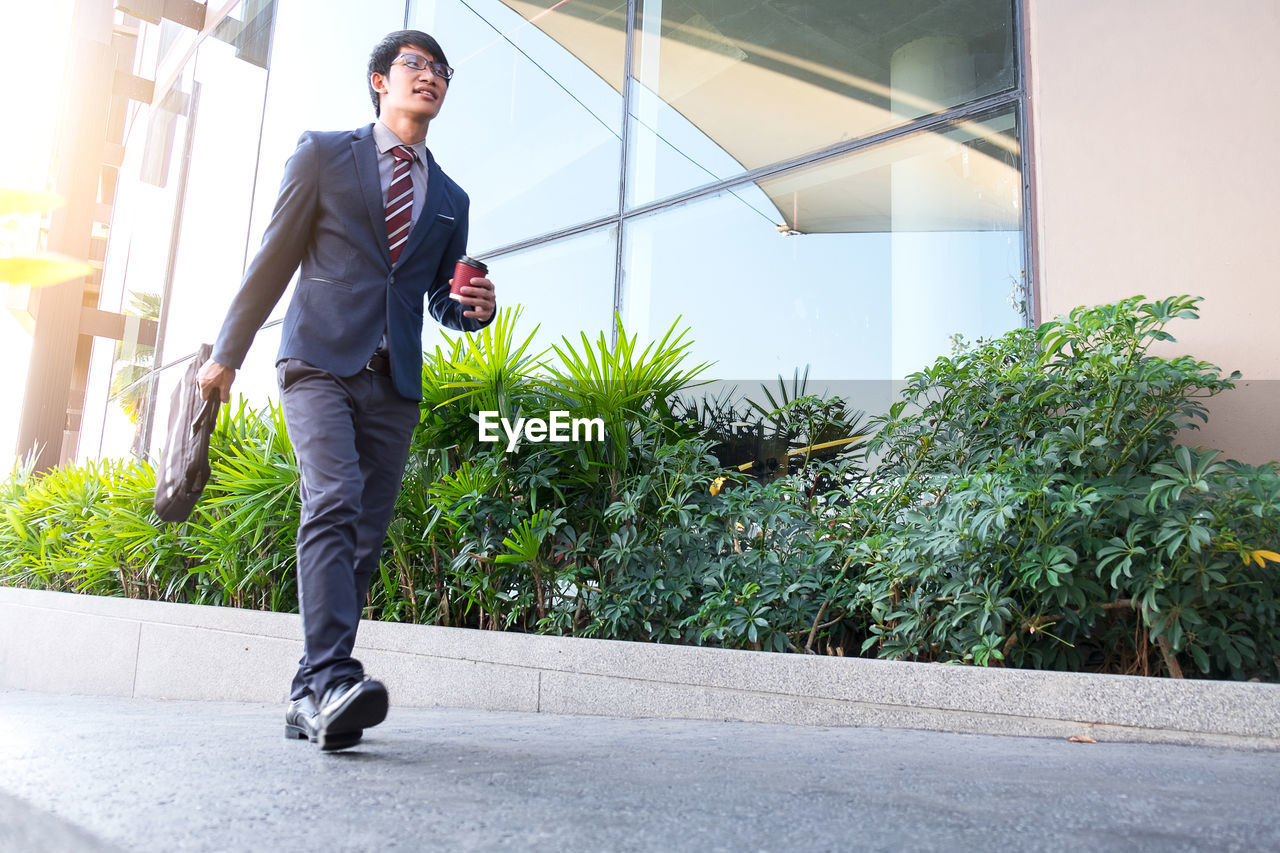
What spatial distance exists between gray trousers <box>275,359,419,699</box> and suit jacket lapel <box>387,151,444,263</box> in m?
0.34

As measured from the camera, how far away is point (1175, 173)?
2812mm

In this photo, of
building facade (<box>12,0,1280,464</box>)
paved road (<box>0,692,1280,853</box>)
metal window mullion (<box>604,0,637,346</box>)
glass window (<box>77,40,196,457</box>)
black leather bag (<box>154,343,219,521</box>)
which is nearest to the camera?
paved road (<box>0,692,1280,853</box>)

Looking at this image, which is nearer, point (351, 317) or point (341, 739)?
point (341, 739)

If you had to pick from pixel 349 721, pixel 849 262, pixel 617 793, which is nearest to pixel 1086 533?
pixel 617 793

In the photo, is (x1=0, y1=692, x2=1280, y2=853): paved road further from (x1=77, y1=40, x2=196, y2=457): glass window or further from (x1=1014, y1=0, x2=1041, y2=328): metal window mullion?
(x1=77, y1=40, x2=196, y2=457): glass window

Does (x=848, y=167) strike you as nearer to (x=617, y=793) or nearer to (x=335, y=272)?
(x=335, y=272)

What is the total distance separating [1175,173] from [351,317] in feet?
8.62


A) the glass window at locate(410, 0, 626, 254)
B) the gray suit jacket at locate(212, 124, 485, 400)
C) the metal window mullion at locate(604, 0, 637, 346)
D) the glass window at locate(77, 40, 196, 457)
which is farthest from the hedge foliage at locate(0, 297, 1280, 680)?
the glass window at locate(77, 40, 196, 457)

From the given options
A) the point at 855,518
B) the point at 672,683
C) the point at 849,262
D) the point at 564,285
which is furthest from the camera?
the point at 564,285

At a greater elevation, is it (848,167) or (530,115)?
(530,115)

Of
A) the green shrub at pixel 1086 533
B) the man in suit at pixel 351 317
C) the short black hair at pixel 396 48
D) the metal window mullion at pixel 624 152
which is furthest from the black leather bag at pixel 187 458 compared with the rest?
the metal window mullion at pixel 624 152

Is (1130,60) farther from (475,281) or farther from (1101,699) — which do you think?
(475,281)

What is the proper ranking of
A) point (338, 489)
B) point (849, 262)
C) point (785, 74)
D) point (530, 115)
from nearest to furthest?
point (338, 489), point (849, 262), point (785, 74), point (530, 115)

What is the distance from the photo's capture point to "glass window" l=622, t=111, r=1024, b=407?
3441mm
